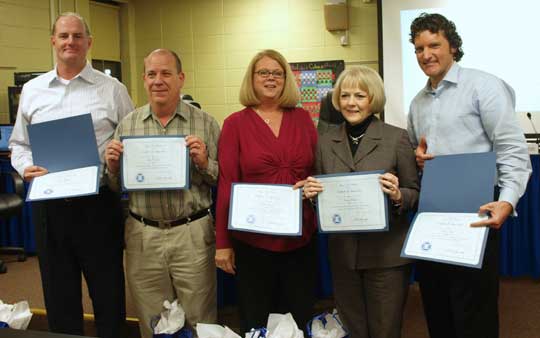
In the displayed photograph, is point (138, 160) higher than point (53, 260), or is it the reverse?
point (138, 160)

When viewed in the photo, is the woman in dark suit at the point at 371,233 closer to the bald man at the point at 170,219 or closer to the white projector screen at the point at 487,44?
the bald man at the point at 170,219

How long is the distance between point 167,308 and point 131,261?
0.84 ft

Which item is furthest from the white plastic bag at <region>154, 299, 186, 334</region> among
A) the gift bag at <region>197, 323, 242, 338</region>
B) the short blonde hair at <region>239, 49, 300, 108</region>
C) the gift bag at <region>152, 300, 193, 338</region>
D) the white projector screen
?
the white projector screen

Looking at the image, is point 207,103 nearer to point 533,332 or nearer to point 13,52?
point 13,52

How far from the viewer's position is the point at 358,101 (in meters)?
1.89

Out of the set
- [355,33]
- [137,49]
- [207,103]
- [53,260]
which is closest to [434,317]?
[53,260]

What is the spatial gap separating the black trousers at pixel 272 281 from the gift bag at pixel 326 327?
4cm

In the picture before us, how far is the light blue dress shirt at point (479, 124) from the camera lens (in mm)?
1778

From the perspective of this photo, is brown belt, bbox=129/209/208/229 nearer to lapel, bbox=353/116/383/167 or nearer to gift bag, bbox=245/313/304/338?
gift bag, bbox=245/313/304/338

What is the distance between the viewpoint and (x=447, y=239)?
5.51 feet

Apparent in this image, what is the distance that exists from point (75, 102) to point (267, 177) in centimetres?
95

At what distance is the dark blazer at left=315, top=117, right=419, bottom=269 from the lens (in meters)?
1.86

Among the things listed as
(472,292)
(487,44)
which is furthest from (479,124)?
(487,44)

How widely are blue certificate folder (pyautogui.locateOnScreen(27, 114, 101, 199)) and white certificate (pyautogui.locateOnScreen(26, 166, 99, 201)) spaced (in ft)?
0.08
